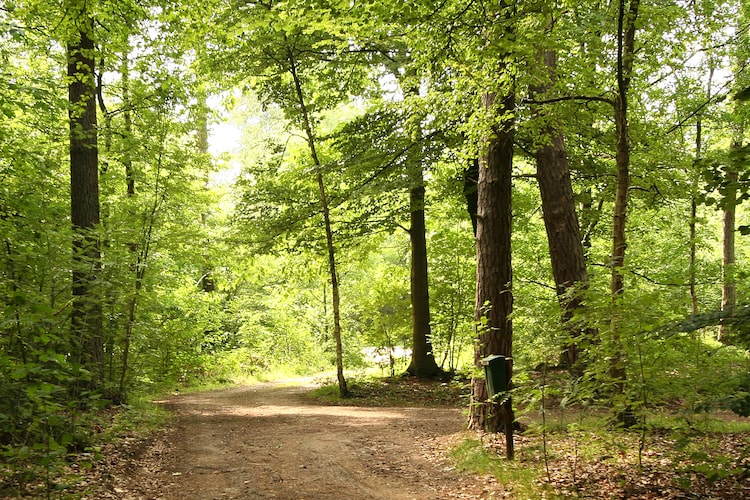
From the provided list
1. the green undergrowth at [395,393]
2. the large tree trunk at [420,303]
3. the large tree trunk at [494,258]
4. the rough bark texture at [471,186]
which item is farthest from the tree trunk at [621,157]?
the large tree trunk at [420,303]

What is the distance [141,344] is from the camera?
382 inches

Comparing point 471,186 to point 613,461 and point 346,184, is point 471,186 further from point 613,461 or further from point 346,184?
point 613,461

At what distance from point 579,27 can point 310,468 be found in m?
8.06

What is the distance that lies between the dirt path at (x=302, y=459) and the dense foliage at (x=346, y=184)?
1087 mm

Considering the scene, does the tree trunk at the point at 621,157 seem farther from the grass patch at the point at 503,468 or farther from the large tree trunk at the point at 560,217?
the large tree trunk at the point at 560,217

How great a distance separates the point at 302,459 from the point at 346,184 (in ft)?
25.5

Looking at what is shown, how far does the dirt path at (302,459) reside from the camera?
548cm

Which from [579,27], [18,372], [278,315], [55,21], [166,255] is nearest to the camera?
[18,372]

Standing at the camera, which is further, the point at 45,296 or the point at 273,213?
the point at 273,213

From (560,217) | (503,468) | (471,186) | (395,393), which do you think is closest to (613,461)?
(503,468)

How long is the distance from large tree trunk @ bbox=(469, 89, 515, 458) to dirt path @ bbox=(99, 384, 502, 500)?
0.81 meters

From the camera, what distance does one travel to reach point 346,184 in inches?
519

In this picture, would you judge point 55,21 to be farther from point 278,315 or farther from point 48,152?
point 278,315

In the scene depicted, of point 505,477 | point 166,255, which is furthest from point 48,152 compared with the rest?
point 505,477
